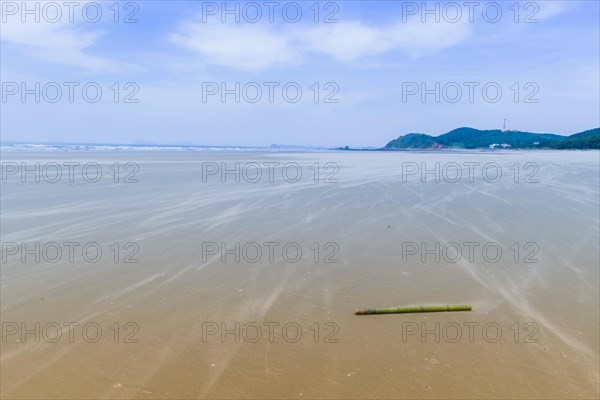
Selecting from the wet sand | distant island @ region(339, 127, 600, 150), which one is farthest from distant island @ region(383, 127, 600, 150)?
the wet sand

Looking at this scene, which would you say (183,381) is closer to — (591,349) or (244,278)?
(244,278)

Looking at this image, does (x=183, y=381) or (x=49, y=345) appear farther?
(x=49, y=345)

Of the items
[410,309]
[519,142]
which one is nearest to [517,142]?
[519,142]

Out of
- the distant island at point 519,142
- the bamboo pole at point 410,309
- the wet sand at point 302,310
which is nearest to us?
the wet sand at point 302,310

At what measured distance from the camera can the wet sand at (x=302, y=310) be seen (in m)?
4.29

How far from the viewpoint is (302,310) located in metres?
6.07

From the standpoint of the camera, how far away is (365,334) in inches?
209

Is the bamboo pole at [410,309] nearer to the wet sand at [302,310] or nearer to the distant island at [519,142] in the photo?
the wet sand at [302,310]

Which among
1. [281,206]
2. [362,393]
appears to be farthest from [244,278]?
[281,206]

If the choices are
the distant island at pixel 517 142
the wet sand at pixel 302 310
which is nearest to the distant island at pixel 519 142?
the distant island at pixel 517 142

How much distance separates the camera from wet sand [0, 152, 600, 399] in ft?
14.1

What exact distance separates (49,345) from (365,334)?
4006 millimetres

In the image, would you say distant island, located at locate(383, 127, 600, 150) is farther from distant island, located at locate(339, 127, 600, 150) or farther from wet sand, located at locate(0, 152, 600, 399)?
wet sand, located at locate(0, 152, 600, 399)

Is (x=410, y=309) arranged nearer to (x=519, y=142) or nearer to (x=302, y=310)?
(x=302, y=310)
